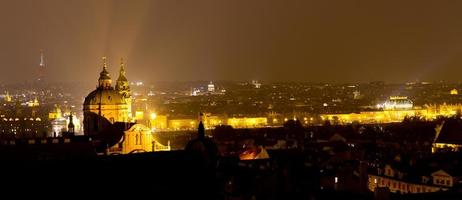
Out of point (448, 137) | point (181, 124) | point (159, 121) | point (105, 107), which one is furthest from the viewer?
point (159, 121)

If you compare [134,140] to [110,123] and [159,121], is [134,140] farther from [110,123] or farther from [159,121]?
[159,121]

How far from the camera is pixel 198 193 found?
27.5 m

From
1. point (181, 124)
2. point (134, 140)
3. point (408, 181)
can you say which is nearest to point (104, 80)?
point (134, 140)

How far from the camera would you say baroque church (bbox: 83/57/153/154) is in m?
64.2

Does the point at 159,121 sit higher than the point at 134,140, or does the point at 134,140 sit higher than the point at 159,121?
the point at 159,121

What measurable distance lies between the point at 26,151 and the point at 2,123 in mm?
129314

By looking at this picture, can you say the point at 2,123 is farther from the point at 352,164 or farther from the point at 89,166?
the point at 89,166

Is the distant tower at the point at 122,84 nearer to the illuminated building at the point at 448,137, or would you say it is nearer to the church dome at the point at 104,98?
the church dome at the point at 104,98

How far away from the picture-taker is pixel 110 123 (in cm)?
7819

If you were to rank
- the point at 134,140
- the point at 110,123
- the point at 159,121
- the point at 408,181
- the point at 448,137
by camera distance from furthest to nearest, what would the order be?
the point at 159,121 < the point at 110,123 < the point at 448,137 < the point at 134,140 < the point at 408,181

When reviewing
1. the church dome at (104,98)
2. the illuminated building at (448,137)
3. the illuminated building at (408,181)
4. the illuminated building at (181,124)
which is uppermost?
the church dome at (104,98)

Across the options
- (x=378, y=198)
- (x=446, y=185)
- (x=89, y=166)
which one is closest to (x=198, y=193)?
(x=89, y=166)

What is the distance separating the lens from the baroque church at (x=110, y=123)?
6419 cm

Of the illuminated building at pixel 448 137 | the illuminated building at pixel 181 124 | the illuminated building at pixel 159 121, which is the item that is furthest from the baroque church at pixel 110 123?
the illuminated building at pixel 181 124
